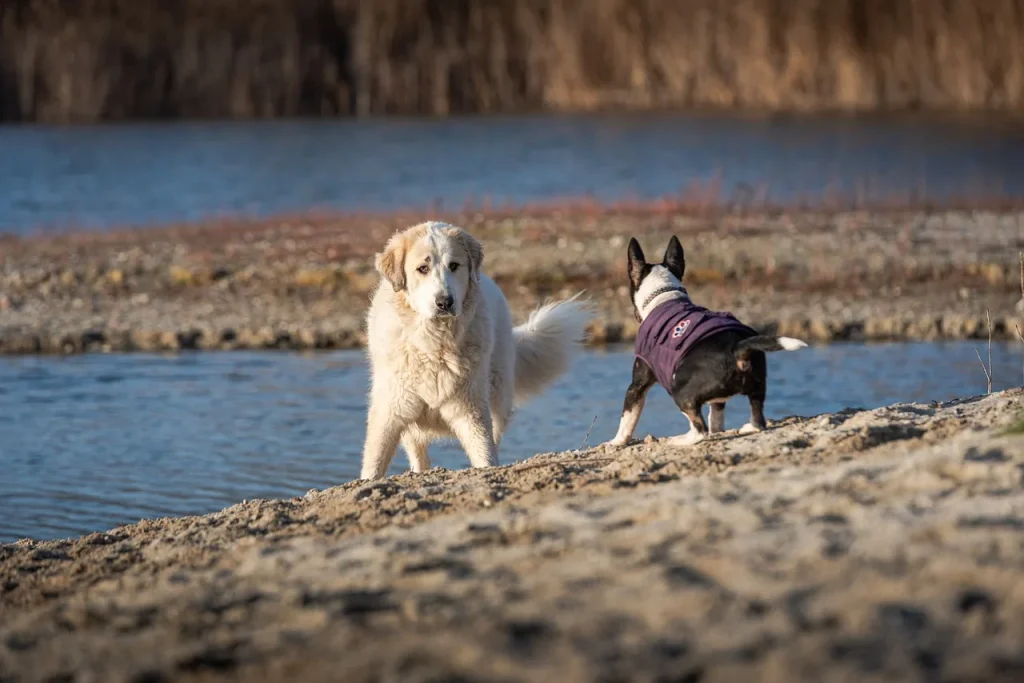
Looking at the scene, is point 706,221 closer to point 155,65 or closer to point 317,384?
point 317,384

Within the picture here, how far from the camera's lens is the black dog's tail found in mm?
7204

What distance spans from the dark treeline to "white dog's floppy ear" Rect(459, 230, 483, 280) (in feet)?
139

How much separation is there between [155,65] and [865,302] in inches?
1916

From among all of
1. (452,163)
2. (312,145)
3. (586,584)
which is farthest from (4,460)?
(312,145)

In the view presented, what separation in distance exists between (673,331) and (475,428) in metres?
1.40

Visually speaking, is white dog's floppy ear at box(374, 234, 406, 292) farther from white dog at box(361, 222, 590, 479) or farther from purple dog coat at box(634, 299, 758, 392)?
purple dog coat at box(634, 299, 758, 392)

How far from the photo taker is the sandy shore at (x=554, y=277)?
16.1 metres

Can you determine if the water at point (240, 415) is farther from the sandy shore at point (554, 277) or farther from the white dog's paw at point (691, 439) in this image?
the white dog's paw at point (691, 439)

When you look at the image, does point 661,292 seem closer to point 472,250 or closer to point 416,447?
point 472,250

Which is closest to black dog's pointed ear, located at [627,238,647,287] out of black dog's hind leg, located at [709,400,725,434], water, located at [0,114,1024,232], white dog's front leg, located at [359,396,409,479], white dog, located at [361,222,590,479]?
white dog, located at [361,222,590,479]

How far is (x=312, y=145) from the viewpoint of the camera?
4903cm

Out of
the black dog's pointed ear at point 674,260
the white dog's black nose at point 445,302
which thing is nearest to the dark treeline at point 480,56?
the black dog's pointed ear at point 674,260

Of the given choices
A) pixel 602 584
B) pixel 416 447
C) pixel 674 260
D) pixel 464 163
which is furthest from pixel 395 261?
pixel 464 163

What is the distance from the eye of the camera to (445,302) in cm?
812
